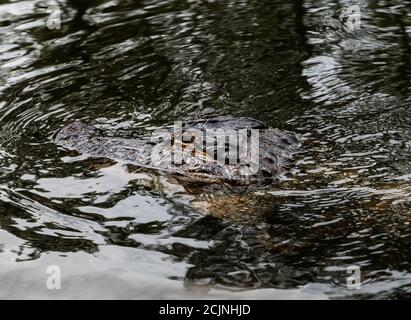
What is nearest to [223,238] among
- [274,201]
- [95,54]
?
[274,201]

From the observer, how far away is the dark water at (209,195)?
5.07 metres

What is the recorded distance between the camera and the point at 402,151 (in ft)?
21.8

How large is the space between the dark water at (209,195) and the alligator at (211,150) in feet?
0.55

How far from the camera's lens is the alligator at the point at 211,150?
6.27 metres

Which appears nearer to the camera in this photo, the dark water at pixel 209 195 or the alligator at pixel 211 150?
the dark water at pixel 209 195

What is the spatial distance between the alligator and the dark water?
17cm

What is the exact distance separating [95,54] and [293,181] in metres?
5.28

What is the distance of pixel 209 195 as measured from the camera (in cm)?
611

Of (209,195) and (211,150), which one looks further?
(211,150)

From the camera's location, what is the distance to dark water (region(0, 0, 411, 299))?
5074 millimetres

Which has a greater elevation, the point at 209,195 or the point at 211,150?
the point at 211,150

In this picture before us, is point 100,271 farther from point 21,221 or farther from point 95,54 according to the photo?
point 95,54

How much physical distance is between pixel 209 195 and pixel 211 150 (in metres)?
0.49

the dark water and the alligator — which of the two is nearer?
the dark water
